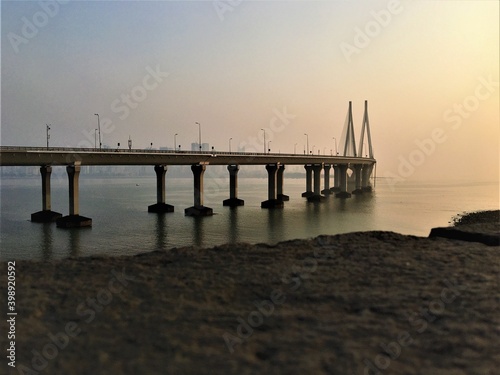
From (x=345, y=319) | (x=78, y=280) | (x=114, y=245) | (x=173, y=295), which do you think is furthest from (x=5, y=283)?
(x=114, y=245)

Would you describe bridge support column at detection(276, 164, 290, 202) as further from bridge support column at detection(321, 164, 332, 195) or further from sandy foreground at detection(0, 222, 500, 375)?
sandy foreground at detection(0, 222, 500, 375)

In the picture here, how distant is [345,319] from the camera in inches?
281

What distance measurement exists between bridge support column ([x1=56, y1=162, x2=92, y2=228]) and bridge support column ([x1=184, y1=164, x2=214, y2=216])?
17564 millimetres

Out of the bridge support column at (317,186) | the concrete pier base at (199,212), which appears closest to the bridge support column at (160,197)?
the concrete pier base at (199,212)

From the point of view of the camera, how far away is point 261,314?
24.7ft

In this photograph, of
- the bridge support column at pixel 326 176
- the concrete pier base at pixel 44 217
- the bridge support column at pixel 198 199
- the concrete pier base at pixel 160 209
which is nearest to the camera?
the concrete pier base at pixel 44 217

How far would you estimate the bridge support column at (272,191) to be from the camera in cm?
8569

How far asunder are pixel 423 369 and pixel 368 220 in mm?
56387

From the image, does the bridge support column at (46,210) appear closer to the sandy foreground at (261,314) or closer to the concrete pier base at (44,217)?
the concrete pier base at (44,217)

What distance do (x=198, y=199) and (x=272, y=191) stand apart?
23.5m

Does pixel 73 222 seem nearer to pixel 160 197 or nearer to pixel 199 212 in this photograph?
pixel 199 212

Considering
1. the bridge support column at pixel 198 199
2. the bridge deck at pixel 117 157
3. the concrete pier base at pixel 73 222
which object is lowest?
the concrete pier base at pixel 73 222

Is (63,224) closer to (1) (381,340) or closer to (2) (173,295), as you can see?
(2) (173,295)

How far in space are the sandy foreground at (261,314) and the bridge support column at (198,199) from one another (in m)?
57.2
